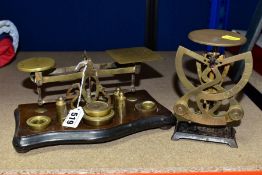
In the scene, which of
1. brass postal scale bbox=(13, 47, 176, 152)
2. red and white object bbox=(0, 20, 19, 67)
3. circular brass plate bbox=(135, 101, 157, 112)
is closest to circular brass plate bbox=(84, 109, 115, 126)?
brass postal scale bbox=(13, 47, 176, 152)

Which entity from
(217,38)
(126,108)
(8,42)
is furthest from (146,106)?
(8,42)

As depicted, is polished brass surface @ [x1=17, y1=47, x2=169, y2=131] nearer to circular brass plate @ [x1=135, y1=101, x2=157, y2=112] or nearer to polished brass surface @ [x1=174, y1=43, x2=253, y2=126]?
circular brass plate @ [x1=135, y1=101, x2=157, y2=112]

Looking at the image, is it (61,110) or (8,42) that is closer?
(61,110)

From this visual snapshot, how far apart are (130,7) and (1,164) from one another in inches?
32.9

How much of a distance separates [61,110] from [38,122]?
6 cm

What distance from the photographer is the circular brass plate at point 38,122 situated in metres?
0.80

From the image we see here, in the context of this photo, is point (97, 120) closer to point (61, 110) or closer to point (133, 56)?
point (61, 110)

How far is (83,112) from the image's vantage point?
832 millimetres

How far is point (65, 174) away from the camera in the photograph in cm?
72

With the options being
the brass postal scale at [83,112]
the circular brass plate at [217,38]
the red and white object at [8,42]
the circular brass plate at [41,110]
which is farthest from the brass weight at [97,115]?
the red and white object at [8,42]

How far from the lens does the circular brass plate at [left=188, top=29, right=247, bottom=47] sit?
73 centimetres

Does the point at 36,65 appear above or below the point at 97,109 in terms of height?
above

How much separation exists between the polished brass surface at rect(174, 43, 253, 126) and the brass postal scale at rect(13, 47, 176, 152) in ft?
0.28

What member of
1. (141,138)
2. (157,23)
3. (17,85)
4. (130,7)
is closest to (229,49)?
(157,23)
